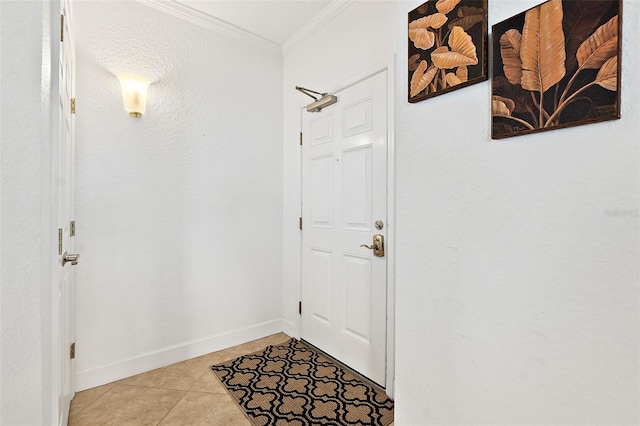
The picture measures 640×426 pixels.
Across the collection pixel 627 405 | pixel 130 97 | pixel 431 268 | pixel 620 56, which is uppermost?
pixel 130 97

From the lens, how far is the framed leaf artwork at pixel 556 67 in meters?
0.60

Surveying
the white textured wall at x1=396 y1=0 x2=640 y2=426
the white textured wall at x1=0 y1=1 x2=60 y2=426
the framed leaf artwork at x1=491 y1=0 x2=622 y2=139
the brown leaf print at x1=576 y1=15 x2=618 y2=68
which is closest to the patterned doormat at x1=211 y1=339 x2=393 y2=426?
the white textured wall at x1=396 y1=0 x2=640 y2=426

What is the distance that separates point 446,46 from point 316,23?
1.86 meters

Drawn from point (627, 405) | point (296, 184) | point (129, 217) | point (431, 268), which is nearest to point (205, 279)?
point (129, 217)

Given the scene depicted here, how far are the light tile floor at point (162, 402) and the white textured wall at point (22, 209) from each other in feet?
3.46

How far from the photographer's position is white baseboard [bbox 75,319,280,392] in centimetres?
195

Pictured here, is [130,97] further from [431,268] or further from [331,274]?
[431,268]

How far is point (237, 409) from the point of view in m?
1.73

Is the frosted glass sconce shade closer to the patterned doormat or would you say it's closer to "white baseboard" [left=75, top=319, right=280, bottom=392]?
"white baseboard" [left=75, top=319, right=280, bottom=392]

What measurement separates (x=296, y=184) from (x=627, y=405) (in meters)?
2.27

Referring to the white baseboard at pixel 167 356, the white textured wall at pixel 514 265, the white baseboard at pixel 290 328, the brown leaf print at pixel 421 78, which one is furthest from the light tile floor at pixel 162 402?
the brown leaf print at pixel 421 78

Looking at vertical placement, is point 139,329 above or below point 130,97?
Answer: below

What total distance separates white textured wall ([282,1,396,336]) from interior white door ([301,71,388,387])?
0.35 feet

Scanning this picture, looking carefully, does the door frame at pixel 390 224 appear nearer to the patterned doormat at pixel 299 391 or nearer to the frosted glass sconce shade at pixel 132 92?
the patterned doormat at pixel 299 391
